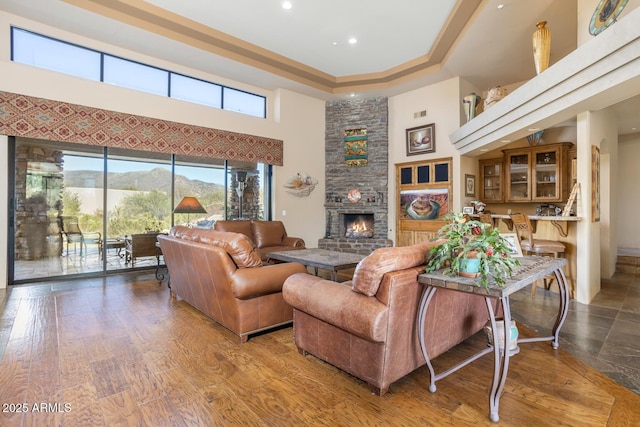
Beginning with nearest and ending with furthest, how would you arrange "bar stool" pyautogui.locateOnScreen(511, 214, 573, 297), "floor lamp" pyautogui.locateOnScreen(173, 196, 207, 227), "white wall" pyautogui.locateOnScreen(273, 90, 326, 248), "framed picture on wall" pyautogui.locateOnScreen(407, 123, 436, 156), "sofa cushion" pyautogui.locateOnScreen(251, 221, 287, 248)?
"bar stool" pyautogui.locateOnScreen(511, 214, 573, 297) < "floor lamp" pyautogui.locateOnScreen(173, 196, 207, 227) < "sofa cushion" pyautogui.locateOnScreen(251, 221, 287, 248) < "framed picture on wall" pyautogui.locateOnScreen(407, 123, 436, 156) < "white wall" pyautogui.locateOnScreen(273, 90, 326, 248)

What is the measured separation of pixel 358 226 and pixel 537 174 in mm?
4124

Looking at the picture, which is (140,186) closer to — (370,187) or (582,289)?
(370,187)

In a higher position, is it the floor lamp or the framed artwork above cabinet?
the framed artwork above cabinet

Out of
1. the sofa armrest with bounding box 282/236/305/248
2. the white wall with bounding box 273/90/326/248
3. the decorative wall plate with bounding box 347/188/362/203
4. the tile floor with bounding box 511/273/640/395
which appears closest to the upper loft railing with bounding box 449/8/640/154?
the tile floor with bounding box 511/273/640/395

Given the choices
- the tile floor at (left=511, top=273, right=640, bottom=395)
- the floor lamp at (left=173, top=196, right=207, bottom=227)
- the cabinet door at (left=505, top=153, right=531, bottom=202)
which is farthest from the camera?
the cabinet door at (left=505, top=153, right=531, bottom=202)

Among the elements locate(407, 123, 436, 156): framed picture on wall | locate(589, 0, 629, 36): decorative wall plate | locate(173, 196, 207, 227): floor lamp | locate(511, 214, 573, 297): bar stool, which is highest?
locate(589, 0, 629, 36): decorative wall plate

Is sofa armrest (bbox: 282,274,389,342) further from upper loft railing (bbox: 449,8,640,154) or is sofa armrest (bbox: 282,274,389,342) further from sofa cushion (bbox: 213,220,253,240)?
sofa cushion (bbox: 213,220,253,240)

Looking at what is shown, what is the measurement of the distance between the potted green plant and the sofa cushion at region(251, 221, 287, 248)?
173 inches

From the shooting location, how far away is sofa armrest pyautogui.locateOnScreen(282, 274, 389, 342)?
1.83 metres

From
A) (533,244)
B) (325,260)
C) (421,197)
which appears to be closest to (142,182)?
(325,260)

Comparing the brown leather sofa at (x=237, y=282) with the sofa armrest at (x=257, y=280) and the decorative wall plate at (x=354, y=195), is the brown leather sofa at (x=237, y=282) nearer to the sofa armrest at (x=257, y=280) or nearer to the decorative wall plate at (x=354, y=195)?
Answer: the sofa armrest at (x=257, y=280)

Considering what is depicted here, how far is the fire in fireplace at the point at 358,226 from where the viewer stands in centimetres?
794

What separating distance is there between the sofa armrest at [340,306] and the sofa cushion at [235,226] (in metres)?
3.66

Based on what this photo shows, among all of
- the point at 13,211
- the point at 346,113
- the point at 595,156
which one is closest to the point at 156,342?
the point at 13,211
